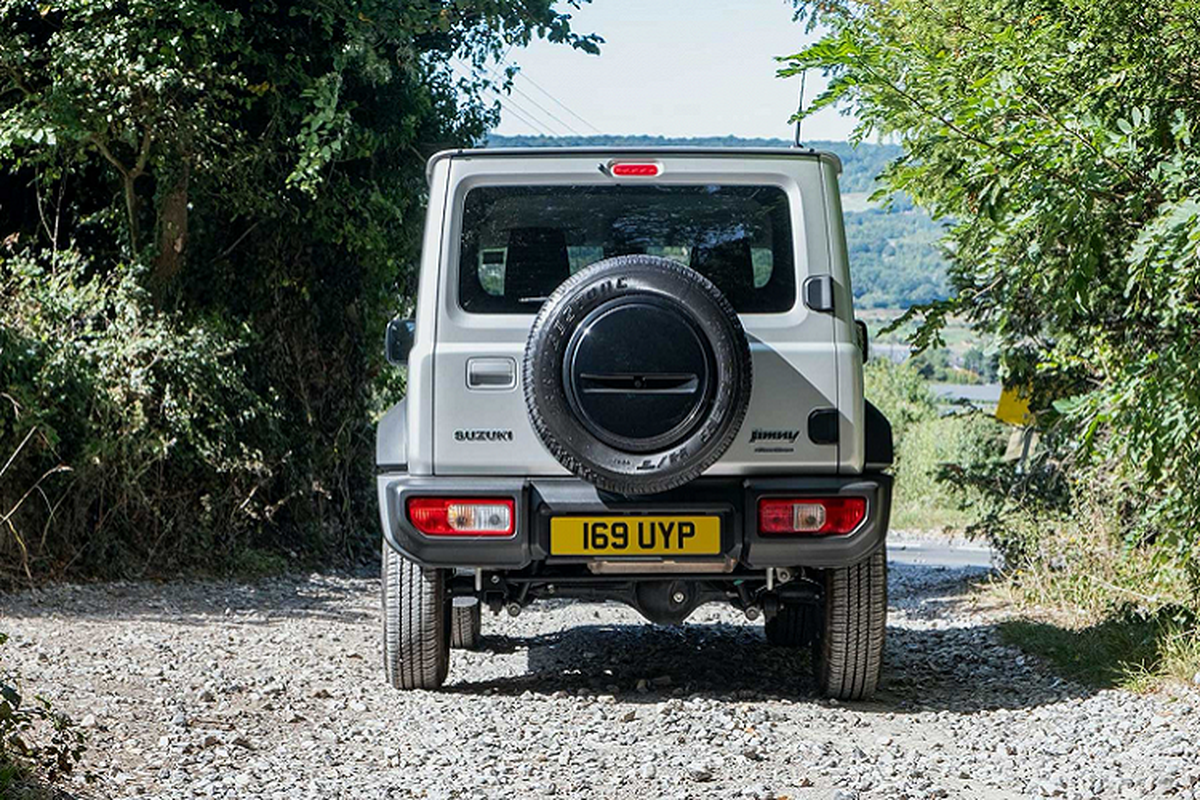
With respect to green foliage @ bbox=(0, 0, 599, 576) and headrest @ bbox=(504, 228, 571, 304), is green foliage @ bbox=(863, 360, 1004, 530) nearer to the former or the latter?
green foliage @ bbox=(0, 0, 599, 576)

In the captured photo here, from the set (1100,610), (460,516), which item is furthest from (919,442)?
(460,516)

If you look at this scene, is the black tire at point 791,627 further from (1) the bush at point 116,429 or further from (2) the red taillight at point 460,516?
(1) the bush at point 116,429

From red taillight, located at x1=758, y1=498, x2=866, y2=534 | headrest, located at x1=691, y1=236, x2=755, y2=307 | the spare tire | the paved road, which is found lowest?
the paved road

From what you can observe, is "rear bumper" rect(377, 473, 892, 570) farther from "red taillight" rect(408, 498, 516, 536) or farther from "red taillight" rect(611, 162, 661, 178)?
"red taillight" rect(611, 162, 661, 178)

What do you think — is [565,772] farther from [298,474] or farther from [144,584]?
[298,474]

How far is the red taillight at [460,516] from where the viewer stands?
20.7 ft

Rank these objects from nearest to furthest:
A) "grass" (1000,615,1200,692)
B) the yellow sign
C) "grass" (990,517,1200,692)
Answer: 1. "grass" (1000,615,1200,692)
2. "grass" (990,517,1200,692)
3. the yellow sign

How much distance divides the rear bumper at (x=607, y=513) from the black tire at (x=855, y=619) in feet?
1.07

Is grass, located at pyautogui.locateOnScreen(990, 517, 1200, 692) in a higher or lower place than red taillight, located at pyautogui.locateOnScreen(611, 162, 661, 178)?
lower

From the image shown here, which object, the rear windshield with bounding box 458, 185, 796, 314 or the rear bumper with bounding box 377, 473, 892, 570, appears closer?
the rear bumper with bounding box 377, 473, 892, 570

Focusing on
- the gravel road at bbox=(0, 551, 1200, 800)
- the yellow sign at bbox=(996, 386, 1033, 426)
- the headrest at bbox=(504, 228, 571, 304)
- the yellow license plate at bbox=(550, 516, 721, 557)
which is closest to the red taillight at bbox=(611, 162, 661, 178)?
the headrest at bbox=(504, 228, 571, 304)

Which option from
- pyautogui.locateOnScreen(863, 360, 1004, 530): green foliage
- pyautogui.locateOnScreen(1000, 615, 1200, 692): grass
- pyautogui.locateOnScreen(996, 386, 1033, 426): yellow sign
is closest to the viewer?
pyautogui.locateOnScreen(1000, 615, 1200, 692): grass

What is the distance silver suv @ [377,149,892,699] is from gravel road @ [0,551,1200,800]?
0.47 meters

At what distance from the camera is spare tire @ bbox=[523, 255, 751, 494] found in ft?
19.5
